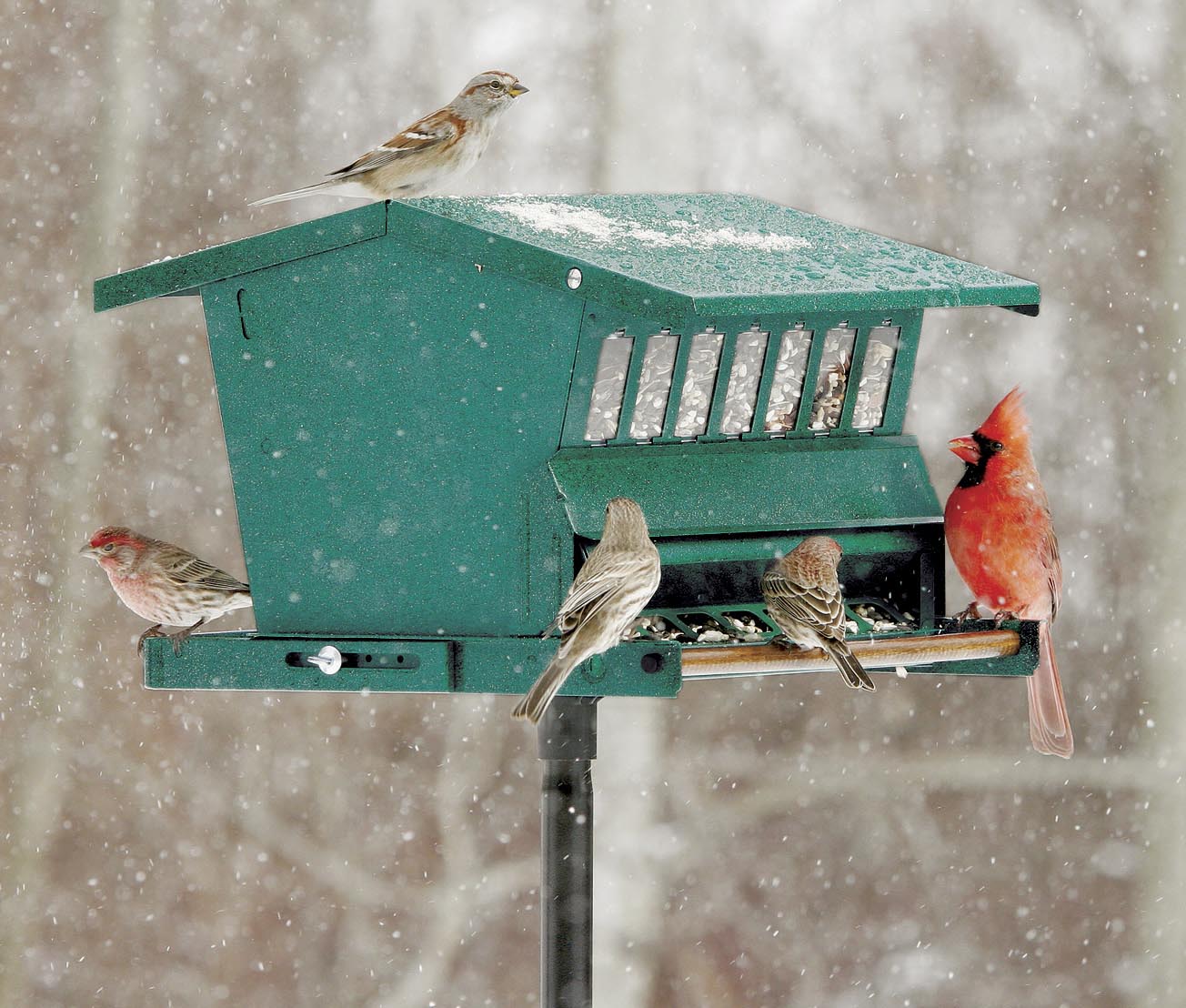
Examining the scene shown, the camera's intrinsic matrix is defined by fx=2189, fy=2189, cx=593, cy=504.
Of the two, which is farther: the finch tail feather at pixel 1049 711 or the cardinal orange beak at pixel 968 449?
the finch tail feather at pixel 1049 711

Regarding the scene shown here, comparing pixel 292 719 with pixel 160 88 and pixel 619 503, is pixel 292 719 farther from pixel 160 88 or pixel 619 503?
pixel 619 503

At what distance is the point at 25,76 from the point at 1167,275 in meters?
5.50

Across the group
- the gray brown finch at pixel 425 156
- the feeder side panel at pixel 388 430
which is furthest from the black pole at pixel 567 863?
the gray brown finch at pixel 425 156

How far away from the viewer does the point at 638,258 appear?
5.15m

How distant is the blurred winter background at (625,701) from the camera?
9.80m

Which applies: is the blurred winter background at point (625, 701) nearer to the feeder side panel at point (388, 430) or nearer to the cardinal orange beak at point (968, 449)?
the cardinal orange beak at point (968, 449)

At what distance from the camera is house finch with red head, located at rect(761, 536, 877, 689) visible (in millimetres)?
5004

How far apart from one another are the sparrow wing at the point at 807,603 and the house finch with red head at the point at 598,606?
37 centimetres

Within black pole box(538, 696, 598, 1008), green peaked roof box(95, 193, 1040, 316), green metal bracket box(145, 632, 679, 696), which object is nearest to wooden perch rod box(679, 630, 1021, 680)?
green metal bracket box(145, 632, 679, 696)

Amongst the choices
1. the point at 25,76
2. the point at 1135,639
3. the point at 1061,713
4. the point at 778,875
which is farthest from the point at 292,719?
the point at 1061,713

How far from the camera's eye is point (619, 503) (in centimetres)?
495

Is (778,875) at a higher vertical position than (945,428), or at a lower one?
lower

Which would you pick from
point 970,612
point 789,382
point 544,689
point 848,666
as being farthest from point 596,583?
point 970,612

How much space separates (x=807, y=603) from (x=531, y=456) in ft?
2.43
